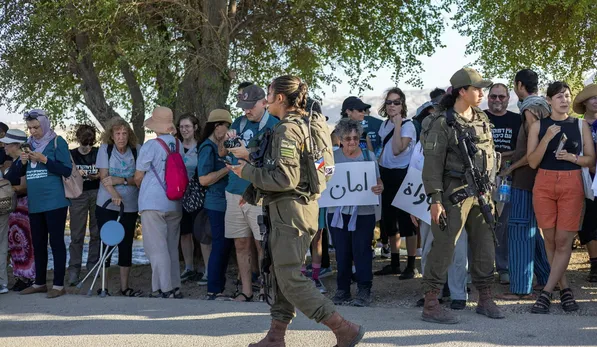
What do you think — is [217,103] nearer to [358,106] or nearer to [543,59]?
[358,106]

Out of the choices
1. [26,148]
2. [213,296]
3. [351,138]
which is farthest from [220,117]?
[26,148]

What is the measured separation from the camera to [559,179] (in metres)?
7.28

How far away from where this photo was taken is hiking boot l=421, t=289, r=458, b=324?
671cm

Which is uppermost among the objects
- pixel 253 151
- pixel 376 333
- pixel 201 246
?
pixel 253 151

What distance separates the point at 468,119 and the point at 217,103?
16.2 ft

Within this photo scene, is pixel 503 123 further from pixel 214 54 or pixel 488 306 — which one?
pixel 214 54

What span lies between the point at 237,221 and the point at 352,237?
Answer: 1193 millimetres

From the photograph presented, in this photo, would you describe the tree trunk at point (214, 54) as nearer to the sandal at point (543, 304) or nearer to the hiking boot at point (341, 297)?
the hiking boot at point (341, 297)

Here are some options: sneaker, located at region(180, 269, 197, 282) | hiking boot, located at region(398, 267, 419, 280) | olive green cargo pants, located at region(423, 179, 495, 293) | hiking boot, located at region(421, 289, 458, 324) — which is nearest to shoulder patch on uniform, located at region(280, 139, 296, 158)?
olive green cargo pants, located at region(423, 179, 495, 293)

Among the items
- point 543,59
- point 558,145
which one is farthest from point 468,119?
point 543,59

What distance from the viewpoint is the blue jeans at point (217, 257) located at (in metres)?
8.56

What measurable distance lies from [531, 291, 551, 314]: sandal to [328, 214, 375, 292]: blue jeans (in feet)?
5.26

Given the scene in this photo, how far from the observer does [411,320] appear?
22.7 feet

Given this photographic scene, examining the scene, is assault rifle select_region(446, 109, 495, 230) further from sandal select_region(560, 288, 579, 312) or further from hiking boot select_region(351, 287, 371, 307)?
hiking boot select_region(351, 287, 371, 307)
